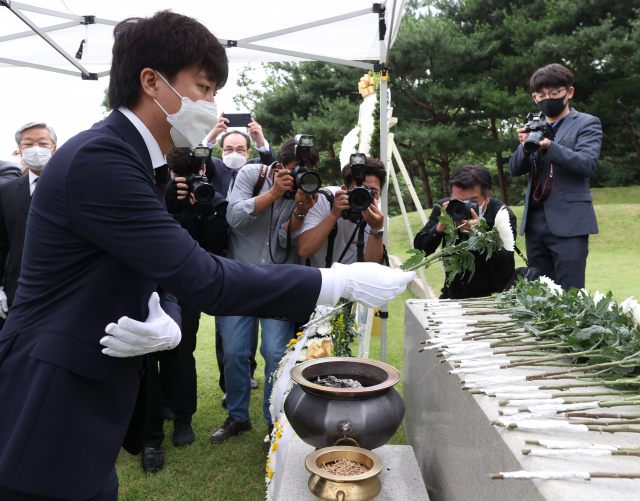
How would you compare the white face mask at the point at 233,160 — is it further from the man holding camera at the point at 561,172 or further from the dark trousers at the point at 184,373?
the man holding camera at the point at 561,172

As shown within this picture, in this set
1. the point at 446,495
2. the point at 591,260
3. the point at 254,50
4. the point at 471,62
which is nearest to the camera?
the point at 446,495

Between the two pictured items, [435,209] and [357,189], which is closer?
[357,189]

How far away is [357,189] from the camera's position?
2.95 m

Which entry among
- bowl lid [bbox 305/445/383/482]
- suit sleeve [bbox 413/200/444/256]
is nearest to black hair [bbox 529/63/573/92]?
suit sleeve [bbox 413/200/444/256]

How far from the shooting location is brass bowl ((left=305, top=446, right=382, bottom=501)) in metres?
1.57

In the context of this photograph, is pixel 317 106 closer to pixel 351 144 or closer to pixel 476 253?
pixel 351 144

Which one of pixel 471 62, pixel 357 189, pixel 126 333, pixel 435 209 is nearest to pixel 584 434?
pixel 126 333

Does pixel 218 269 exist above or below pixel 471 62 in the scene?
below

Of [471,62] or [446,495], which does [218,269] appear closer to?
[446,495]

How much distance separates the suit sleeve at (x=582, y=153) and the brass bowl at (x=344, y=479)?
262 centimetres

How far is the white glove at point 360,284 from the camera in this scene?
146 centimetres

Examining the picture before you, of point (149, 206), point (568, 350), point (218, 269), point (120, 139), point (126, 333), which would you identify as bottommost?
point (568, 350)

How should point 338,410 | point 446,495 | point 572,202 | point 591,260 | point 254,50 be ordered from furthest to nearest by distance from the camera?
point 591,260 → point 254,50 → point 572,202 → point 446,495 → point 338,410

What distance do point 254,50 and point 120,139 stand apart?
3607 millimetres
